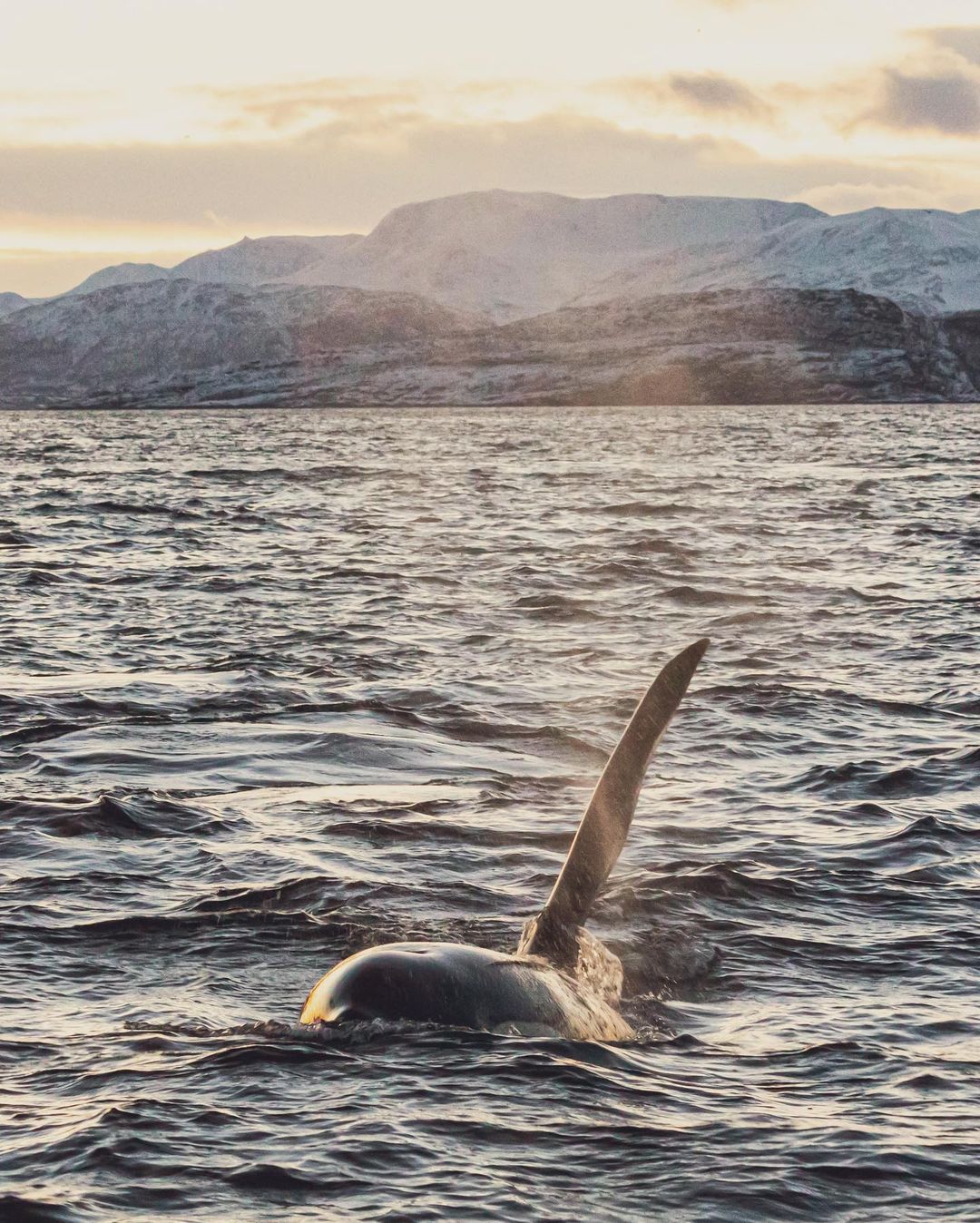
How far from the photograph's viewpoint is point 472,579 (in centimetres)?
2828

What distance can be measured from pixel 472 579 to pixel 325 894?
17543mm

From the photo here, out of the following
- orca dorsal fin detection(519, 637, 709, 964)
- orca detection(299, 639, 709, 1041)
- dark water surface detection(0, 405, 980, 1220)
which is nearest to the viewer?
dark water surface detection(0, 405, 980, 1220)

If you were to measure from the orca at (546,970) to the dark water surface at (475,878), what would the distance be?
0.15m

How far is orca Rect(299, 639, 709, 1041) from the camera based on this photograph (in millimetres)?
7902

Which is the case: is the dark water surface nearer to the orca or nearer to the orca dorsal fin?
the orca

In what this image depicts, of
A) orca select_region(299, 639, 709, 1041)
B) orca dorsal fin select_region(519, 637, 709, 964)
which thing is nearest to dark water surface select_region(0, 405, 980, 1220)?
orca select_region(299, 639, 709, 1041)

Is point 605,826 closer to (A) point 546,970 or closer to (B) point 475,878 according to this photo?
(A) point 546,970

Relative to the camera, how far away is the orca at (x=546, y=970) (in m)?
7.90

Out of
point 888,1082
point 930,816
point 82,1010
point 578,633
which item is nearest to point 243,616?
point 578,633

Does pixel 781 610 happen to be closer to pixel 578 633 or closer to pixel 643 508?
pixel 578 633

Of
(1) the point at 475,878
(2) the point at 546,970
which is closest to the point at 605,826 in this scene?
(2) the point at 546,970

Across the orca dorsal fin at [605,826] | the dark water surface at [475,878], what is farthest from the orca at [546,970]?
the dark water surface at [475,878]

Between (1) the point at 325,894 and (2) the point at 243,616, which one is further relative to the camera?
(2) the point at 243,616

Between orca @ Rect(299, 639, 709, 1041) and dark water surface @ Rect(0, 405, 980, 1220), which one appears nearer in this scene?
dark water surface @ Rect(0, 405, 980, 1220)
